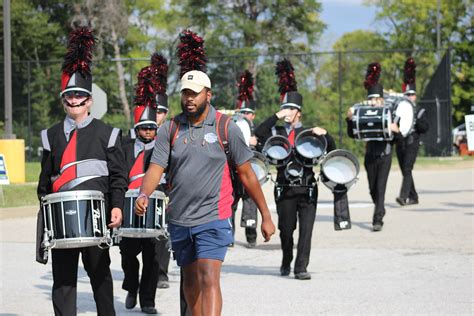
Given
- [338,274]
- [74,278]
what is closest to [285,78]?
[338,274]

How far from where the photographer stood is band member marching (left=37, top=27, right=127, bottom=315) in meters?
7.48

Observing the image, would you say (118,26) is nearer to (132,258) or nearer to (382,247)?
(382,247)

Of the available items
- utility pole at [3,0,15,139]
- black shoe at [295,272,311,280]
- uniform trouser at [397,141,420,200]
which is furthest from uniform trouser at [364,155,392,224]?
utility pole at [3,0,15,139]

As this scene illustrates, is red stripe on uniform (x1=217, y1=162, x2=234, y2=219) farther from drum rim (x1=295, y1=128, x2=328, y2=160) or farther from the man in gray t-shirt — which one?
drum rim (x1=295, y1=128, x2=328, y2=160)

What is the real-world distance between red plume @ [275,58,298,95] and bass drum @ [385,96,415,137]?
197 inches

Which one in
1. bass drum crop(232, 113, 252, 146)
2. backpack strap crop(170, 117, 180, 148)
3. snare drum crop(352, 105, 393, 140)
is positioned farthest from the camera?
snare drum crop(352, 105, 393, 140)

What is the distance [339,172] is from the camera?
12.5m

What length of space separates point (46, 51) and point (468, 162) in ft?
96.0

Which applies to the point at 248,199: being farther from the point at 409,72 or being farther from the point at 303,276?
the point at 409,72

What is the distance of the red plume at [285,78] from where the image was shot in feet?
41.0

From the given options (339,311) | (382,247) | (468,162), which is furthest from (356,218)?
(468,162)

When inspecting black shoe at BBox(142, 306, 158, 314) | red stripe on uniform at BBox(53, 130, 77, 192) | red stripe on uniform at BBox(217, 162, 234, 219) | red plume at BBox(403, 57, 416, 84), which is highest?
red plume at BBox(403, 57, 416, 84)

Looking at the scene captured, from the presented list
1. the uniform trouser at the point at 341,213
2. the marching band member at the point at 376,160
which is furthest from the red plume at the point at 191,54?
the marching band member at the point at 376,160

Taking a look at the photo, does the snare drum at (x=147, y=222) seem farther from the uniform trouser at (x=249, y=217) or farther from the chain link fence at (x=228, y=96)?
the chain link fence at (x=228, y=96)
